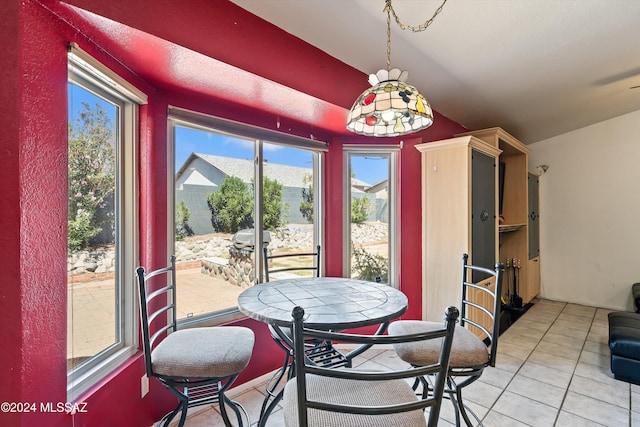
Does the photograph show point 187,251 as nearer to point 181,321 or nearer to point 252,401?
point 181,321

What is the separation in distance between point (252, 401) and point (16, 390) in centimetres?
139

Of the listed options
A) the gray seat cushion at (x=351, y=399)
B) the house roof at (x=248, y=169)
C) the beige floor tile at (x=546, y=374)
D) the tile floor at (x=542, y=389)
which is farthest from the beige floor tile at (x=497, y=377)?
the house roof at (x=248, y=169)

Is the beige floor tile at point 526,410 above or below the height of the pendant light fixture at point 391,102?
below

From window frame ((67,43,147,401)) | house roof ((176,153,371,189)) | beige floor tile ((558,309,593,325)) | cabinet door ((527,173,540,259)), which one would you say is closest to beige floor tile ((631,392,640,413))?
beige floor tile ((558,309,593,325))

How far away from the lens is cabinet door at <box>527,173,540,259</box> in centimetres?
418

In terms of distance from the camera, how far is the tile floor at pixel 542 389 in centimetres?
189

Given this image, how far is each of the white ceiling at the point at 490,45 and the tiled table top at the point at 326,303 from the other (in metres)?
1.57

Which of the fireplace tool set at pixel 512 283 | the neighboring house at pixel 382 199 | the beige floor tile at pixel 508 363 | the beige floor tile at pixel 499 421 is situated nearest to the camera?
the beige floor tile at pixel 499 421

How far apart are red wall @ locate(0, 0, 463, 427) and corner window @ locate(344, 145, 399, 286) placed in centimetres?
128

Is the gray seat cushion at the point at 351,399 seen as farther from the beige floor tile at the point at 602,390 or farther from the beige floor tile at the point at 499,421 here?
the beige floor tile at the point at 602,390

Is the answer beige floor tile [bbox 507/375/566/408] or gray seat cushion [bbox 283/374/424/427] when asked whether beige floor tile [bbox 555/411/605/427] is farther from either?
gray seat cushion [bbox 283/374/424/427]

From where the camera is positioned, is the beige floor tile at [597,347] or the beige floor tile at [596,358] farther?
the beige floor tile at [597,347]

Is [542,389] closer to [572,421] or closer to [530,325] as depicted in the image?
[572,421]

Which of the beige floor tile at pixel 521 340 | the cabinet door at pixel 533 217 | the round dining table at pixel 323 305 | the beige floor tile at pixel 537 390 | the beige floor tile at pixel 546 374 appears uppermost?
the cabinet door at pixel 533 217
